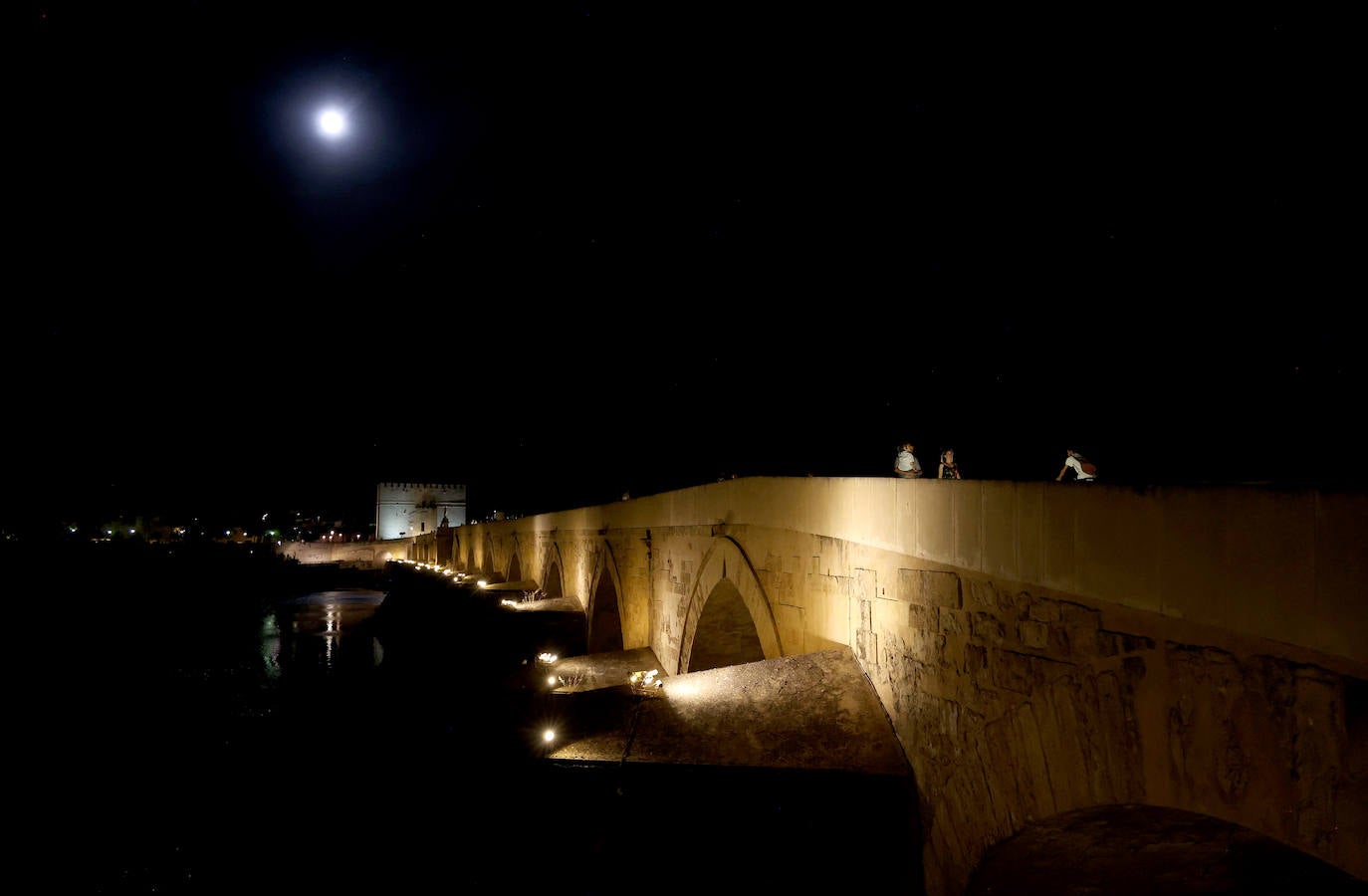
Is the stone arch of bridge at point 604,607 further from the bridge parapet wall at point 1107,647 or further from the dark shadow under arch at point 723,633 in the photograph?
the bridge parapet wall at point 1107,647

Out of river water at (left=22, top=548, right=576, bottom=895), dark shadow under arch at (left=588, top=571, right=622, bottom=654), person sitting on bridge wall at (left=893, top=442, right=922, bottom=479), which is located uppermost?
person sitting on bridge wall at (left=893, top=442, right=922, bottom=479)

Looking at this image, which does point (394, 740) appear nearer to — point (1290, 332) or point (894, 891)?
point (894, 891)

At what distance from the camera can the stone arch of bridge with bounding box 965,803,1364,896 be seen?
3047 millimetres

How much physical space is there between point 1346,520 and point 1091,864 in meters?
2.22

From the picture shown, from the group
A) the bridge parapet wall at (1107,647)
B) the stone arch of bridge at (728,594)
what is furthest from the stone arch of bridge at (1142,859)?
the stone arch of bridge at (728,594)

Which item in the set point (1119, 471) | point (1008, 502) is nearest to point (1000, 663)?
point (1008, 502)

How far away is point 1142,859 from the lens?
11.0 ft

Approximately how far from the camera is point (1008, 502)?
132 inches

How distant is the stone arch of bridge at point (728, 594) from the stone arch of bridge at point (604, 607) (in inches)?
159

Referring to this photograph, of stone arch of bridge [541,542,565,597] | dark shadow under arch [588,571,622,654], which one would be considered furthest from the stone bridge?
stone arch of bridge [541,542,565,597]

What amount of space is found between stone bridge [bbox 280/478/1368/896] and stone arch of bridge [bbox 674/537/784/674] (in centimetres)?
73

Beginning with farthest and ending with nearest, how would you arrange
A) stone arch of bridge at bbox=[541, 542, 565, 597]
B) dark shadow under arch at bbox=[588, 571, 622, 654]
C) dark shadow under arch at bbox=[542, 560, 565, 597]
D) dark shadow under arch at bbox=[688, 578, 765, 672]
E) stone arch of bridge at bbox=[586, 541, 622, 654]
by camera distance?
dark shadow under arch at bbox=[542, 560, 565, 597] → stone arch of bridge at bbox=[541, 542, 565, 597] → dark shadow under arch at bbox=[588, 571, 622, 654] → stone arch of bridge at bbox=[586, 541, 622, 654] → dark shadow under arch at bbox=[688, 578, 765, 672]

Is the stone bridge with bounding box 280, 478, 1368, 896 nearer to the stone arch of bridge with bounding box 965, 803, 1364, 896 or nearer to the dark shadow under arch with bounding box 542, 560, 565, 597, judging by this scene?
the stone arch of bridge with bounding box 965, 803, 1364, 896

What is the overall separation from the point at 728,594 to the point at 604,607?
6663 millimetres
